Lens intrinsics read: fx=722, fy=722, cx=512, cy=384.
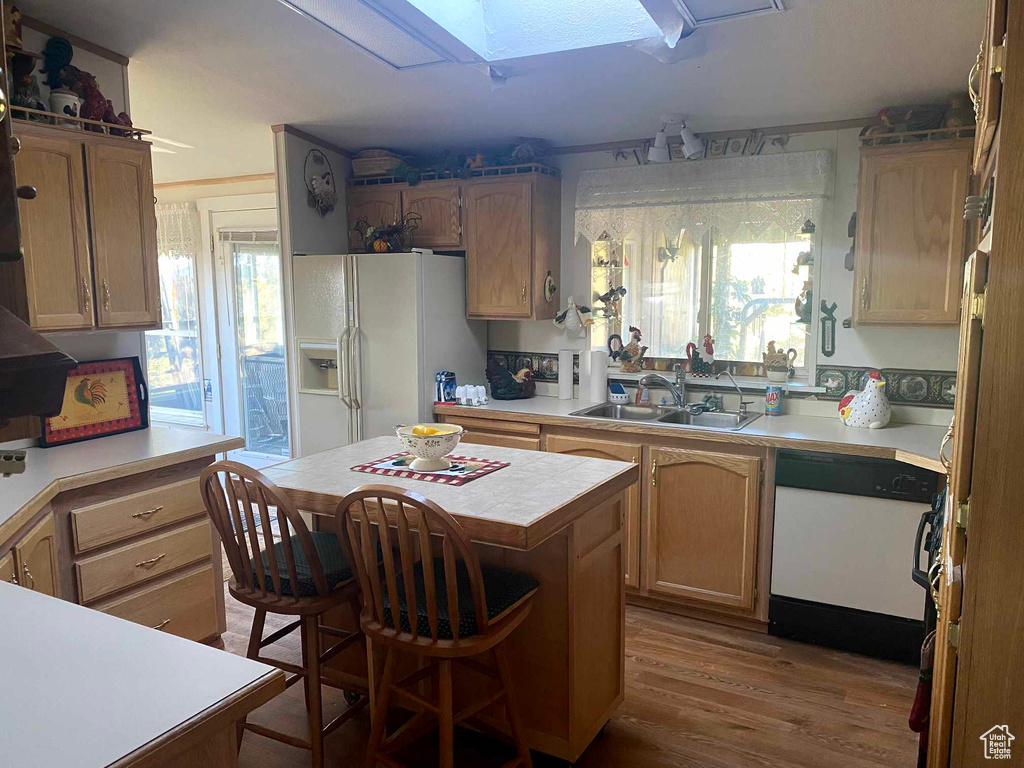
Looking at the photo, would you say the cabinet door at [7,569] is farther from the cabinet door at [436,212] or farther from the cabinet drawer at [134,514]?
the cabinet door at [436,212]

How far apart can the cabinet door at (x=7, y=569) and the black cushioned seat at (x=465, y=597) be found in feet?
3.22

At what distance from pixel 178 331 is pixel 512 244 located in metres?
3.28

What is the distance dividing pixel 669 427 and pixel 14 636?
8.35 ft

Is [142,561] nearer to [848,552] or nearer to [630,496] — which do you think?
[630,496]

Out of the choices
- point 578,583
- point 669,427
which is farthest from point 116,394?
point 669,427

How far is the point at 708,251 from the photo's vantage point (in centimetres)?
376

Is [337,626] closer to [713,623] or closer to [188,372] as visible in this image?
[713,623]

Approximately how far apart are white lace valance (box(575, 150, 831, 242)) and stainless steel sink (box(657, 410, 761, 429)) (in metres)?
0.90

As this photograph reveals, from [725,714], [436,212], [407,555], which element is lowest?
[725,714]

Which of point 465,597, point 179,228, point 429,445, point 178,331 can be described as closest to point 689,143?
point 429,445

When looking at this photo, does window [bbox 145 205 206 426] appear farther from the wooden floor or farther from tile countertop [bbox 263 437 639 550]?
tile countertop [bbox 263 437 639 550]

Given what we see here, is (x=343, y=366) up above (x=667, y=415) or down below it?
Answer: above

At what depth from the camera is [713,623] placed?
3301 millimetres

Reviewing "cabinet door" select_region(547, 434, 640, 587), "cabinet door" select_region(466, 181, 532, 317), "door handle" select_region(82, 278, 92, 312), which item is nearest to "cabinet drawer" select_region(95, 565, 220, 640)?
"door handle" select_region(82, 278, 92, 312)
